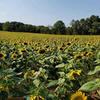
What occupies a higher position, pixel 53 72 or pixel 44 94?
pixel 44 94

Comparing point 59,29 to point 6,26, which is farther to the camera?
point 6,26

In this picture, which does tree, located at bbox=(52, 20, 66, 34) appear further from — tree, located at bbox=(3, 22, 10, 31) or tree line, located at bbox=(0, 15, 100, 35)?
tree, located at bbox=(3, 22, 10, 31)

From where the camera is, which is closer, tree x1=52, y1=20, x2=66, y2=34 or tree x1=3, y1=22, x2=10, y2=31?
tree x1=52, y1=20, x2=66, y2=34

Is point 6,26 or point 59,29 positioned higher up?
point 6,26

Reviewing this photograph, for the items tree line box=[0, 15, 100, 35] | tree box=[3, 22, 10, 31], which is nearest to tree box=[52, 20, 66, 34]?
tree line box=[0, 15, 100, 35]

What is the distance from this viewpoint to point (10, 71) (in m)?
3.88

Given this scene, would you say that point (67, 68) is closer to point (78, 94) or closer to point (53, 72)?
point (53, 72)

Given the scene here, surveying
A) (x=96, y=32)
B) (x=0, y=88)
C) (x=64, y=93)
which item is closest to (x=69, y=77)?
(x=64, y=93)

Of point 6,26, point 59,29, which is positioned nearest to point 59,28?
point 59,29

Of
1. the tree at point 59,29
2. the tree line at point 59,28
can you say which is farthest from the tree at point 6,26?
the tree at point 59,29

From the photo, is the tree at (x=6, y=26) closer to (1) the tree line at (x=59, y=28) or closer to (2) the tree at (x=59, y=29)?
(1) the tree line at (x=59, y=28)

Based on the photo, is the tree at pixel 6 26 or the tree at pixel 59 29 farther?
the tree at pixel 6 26

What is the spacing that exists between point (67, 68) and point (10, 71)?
5.03ft

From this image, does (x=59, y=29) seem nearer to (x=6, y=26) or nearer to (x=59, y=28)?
(x=59, y=28)
